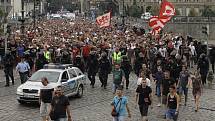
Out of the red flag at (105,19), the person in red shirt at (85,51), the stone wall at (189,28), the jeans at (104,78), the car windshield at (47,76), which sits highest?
the red flag at (105,19)

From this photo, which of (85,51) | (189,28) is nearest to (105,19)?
(85,51)

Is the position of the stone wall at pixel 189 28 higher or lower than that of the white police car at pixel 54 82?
higher

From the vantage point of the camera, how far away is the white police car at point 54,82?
832 inches

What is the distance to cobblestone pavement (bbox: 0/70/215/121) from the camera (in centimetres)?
1995

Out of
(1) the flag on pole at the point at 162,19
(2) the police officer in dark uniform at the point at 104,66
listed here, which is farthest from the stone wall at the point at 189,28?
(2) the police officer in dark uniform at the point at 104,66

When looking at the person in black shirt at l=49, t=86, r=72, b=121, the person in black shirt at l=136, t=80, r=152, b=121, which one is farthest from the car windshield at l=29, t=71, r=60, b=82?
the person in black shirt at l=49, t=86, r=72, b=121

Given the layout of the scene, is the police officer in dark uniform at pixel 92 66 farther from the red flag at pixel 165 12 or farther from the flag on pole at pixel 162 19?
the red flag at pixel 165 12

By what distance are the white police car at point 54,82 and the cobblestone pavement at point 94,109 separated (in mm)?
411

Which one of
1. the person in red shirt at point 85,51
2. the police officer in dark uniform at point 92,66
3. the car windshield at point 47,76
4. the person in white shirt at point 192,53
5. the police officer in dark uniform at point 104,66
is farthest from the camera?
the person in white shirt at point 192,53

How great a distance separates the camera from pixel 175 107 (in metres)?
17.1

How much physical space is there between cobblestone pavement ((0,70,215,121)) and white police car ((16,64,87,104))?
41cm

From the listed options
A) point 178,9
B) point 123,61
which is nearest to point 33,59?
point 123,61

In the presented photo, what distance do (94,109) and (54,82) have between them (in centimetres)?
184

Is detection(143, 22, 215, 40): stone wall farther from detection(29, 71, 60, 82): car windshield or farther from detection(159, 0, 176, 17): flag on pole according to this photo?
detection(29, 71, 60, 82): car windshield
